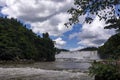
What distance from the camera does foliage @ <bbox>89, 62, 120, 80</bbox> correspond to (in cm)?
2266

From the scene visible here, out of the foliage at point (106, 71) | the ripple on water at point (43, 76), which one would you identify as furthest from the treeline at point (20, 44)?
the foliage at point (106, 71)

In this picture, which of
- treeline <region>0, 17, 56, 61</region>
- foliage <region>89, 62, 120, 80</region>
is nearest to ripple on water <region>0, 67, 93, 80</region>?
foliage <region>89, 62, 120, 80</region>

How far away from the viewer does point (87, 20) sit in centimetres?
1827

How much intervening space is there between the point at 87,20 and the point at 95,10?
0.77 metres

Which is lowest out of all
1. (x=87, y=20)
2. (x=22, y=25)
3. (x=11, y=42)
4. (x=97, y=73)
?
(x=97, y=73)

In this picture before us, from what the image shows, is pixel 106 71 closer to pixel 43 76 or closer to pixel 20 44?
pixel 43 76

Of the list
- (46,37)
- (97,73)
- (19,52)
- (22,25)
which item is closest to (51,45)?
(46,37)

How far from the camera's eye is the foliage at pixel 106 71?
22656 mm

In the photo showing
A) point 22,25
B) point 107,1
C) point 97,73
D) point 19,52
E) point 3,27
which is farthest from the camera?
point 22,25

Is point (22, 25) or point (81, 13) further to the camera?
point (22, 25)

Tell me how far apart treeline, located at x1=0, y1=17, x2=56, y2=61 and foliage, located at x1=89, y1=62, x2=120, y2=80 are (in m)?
103

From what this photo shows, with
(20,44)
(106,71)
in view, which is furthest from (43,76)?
(20,44)

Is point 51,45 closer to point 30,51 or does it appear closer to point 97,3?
point 30,51

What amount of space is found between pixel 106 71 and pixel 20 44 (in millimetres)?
135439
